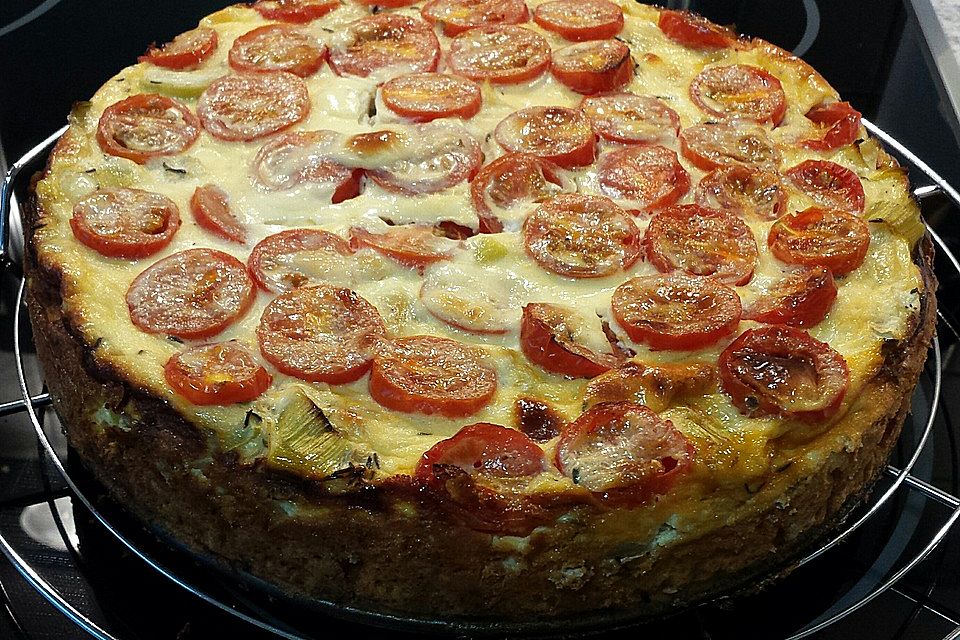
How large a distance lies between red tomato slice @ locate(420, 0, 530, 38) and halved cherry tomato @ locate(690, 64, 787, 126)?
905 millimetres

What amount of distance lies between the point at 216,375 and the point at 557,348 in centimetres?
99

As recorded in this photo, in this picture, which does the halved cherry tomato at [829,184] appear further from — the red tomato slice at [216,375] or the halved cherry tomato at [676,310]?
the red tomato slice at [216,375]

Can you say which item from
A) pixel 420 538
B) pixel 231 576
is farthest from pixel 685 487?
pixel 231 576

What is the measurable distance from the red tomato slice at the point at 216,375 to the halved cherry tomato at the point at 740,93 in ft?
7.36

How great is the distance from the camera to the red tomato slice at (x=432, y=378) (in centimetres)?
320

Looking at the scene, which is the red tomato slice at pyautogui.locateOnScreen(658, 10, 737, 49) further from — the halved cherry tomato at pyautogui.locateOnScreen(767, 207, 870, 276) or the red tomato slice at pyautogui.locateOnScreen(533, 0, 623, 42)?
the halved cherry tomato at pyautogui.locateOnScreen(767, 207, 870, 276)

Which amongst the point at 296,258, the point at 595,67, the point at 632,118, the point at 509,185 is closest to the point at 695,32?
the point at 595,67

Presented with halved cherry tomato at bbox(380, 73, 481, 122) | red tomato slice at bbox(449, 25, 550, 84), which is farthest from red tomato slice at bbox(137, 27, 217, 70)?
red tomato slice at bbox(449, 25, 550, 84)

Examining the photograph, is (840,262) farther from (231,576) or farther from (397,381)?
(231,576)

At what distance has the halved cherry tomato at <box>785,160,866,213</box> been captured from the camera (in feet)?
13.3

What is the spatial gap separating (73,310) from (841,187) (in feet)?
8.85

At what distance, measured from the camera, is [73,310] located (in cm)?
340

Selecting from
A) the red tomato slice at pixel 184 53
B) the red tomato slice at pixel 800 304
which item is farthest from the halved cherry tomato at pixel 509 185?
the red tomato slice at pixel 184 53

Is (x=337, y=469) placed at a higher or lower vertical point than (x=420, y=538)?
higher
